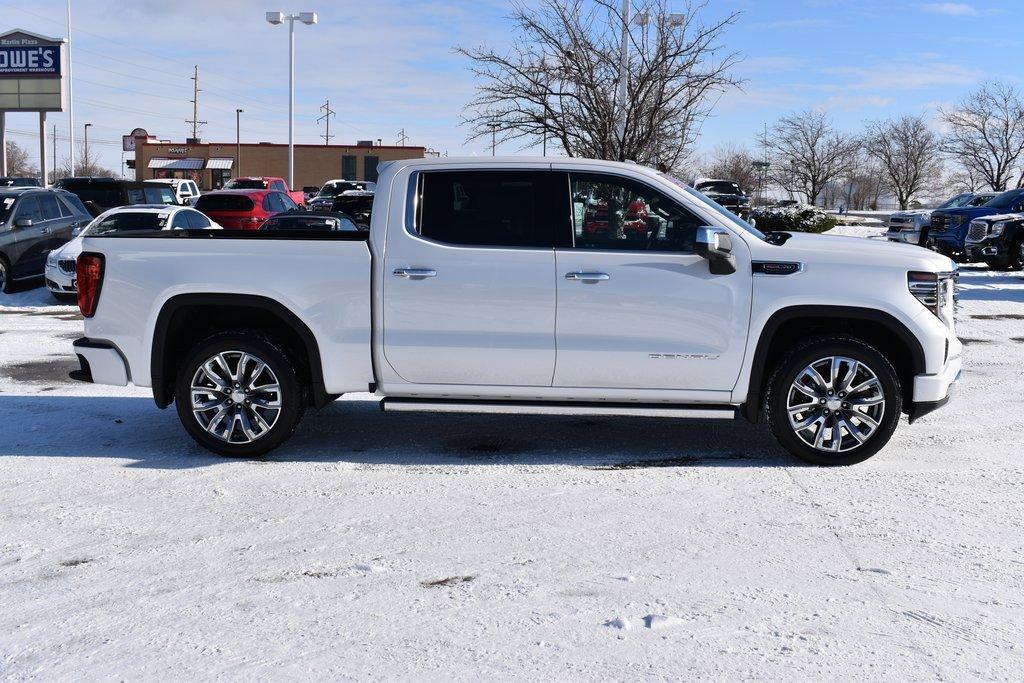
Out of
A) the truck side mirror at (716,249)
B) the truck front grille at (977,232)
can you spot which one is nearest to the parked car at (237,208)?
the truck front grille at (977,232)

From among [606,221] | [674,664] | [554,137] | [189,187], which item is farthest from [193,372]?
[189,187]

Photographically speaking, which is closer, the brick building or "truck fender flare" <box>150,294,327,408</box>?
"truck fender flare" <box>150,294,327,408</box>

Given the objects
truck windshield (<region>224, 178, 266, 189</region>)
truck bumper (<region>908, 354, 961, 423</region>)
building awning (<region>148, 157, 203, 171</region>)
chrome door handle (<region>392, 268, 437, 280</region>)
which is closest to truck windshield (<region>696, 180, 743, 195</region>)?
truck windshield (<region>224, 178, 266, 189</region>)

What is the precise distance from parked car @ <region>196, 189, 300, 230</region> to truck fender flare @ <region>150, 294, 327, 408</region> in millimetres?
18252

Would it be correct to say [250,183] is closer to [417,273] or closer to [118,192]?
[118,192]

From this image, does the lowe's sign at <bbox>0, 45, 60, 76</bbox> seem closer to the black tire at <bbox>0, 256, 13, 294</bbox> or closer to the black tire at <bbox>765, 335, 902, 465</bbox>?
the black tire at <bbox>0, 256, 13, 294</bbox>

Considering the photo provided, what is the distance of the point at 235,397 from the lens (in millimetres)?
6355

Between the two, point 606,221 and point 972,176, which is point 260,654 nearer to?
point 606,221

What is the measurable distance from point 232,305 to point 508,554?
2.60 metres

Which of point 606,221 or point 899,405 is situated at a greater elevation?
point 606,221

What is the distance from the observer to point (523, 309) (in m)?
6.13

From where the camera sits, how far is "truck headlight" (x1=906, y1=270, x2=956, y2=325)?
6.09m

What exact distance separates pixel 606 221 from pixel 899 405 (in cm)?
203

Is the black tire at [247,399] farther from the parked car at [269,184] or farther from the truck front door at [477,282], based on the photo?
the parked car at [269,184]
